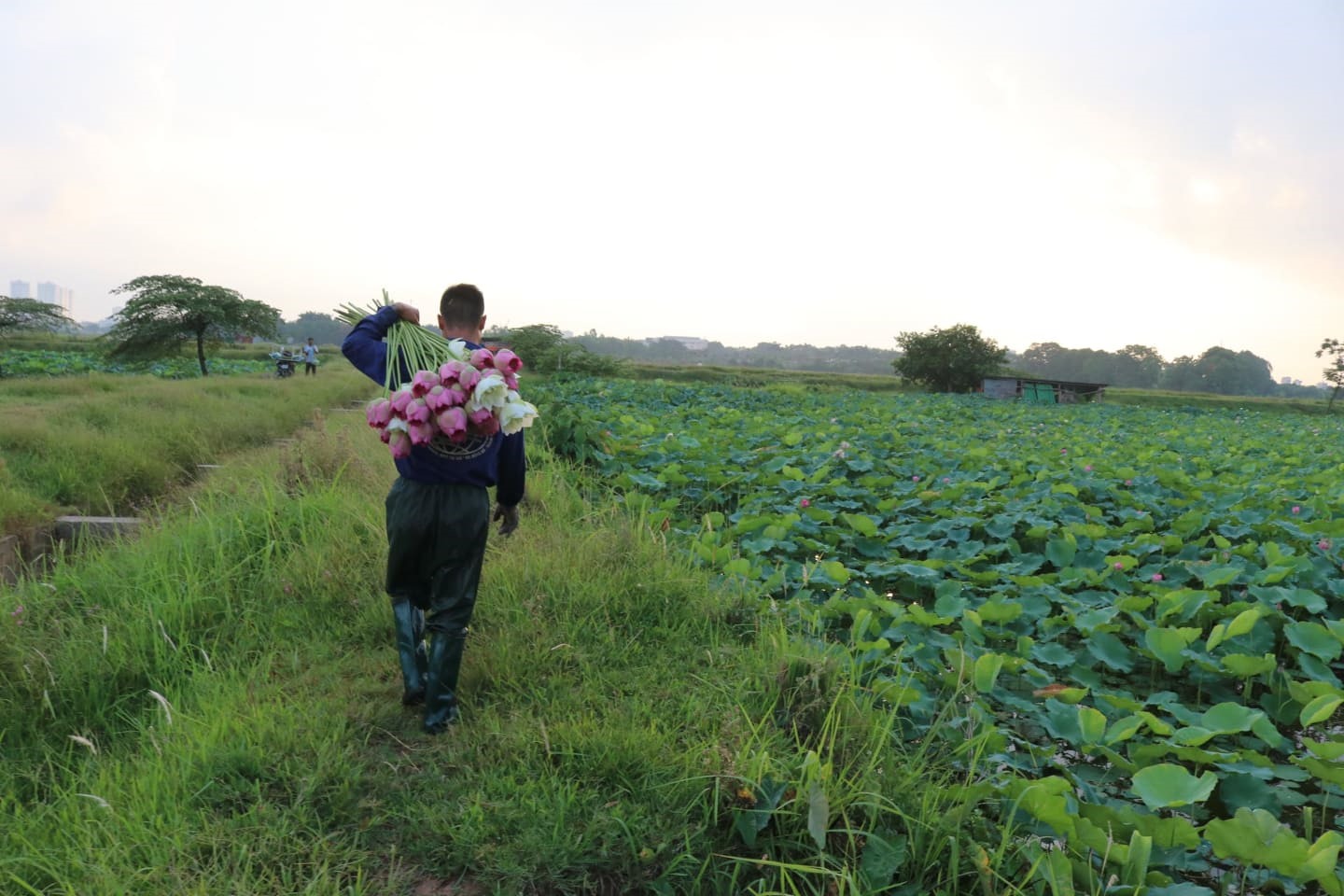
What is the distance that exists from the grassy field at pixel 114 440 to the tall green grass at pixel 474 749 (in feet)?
8.79

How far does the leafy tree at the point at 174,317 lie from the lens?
19344 mm

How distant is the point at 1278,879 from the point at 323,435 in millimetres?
5824

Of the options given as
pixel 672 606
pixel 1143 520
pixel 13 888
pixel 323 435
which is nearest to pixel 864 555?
pixel 672 606

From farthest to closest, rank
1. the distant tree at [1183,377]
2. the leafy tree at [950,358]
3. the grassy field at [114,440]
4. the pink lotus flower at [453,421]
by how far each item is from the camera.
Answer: the distant tree at [1183,377] < the leafy tree at [950,358] < the grassy field at [114,440] < the pink lotus flower at [453,421]

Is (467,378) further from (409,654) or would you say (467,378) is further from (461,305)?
(409,654)

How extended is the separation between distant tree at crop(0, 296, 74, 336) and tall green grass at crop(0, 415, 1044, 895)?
31.8 metres

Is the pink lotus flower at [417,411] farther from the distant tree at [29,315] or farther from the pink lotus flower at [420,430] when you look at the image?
the distant tree at [29,315]

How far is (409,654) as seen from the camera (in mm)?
2367

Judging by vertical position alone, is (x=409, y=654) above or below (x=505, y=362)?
below

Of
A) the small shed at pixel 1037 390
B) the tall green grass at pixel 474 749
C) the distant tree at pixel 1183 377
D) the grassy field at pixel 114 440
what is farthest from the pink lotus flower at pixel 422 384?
the distant tree at pixel 1183 377

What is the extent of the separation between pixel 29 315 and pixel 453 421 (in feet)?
118

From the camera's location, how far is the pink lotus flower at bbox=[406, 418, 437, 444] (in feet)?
6.76

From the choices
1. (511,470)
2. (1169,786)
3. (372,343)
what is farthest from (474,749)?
(1169,786)

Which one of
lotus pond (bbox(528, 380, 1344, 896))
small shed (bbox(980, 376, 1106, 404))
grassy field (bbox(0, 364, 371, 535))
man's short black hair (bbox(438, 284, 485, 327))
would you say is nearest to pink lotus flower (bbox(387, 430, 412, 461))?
man's short black hair (bbox(438, 284, 485, 327))
